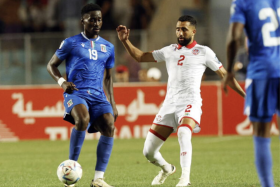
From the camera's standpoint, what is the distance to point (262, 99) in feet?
16.3

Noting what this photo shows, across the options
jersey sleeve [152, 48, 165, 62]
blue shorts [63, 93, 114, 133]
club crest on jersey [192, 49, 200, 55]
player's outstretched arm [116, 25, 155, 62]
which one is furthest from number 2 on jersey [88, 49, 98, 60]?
club crest on jersey [192, 49, 200, 55]

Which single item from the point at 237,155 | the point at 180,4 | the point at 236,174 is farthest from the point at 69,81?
the point at 180,4

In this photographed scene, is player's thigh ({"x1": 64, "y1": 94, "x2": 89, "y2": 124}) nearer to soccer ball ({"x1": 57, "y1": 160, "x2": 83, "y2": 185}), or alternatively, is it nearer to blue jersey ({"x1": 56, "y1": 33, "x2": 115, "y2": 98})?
blue jersey ({"x1": 56, "y1": 33, "x2": 115, "y2": 98})

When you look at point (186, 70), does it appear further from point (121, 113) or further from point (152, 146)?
point (121, 113)

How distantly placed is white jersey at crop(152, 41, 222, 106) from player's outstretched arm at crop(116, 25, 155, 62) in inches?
12.2

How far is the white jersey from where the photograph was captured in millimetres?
7289

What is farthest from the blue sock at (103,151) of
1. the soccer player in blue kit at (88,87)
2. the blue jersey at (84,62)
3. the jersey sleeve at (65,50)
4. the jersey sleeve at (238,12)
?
the jersey sleeve at (238,12)

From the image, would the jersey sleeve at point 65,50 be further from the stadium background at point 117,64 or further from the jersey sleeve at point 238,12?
the stadium background at point 117,64

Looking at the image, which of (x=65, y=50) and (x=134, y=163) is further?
(x=134, y=163)

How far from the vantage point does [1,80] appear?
56.5ft

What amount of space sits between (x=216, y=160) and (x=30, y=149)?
189 inches

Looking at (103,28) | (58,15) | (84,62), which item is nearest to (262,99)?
(84,62)

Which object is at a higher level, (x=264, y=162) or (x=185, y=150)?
(x=264, y=162)

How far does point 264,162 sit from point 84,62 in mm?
3164
